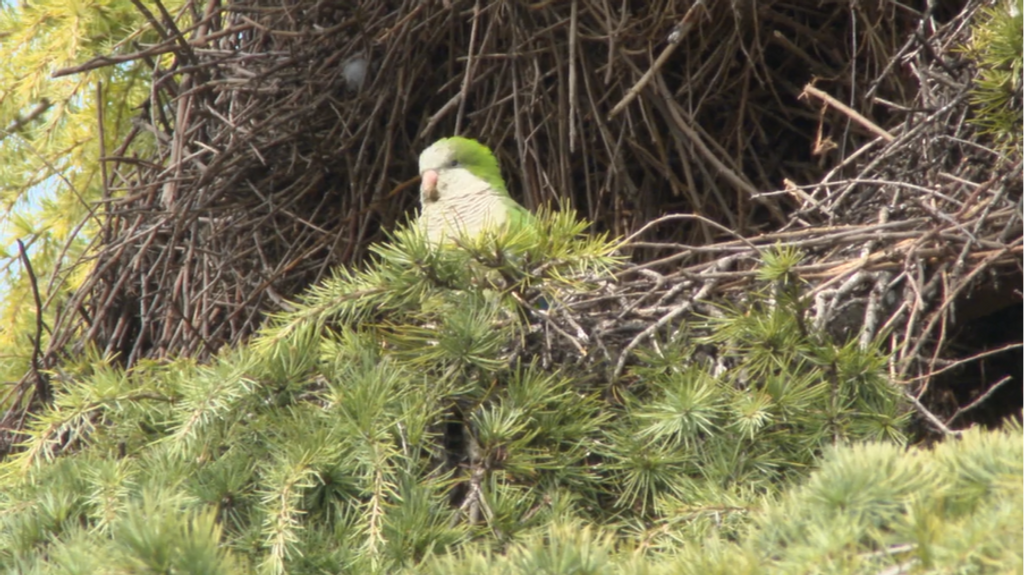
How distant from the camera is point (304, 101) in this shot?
9.42ft

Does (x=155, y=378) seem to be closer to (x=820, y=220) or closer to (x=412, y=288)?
(x=412, y=288)

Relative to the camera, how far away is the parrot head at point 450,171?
9.02ft

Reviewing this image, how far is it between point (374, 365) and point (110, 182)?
1.63 metres

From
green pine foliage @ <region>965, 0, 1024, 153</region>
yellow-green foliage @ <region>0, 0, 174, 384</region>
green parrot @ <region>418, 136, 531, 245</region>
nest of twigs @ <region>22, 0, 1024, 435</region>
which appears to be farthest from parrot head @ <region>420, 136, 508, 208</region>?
green pine foliage @ <region>965, 0, 1024, 153</region>

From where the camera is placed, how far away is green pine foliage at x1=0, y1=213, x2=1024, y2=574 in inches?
61.2

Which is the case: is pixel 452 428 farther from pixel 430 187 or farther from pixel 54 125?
pixel 54 125

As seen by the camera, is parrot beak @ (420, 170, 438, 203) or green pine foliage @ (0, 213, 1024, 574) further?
parrot beak @ (420, 170, 438, 203)

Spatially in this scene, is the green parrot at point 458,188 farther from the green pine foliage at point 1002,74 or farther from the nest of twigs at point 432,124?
the green pine foliage at point 1002,74

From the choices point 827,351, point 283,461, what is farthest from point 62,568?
point 827,351

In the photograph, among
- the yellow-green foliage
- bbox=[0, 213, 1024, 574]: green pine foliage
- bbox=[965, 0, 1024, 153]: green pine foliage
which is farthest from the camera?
the yellow-green foliage

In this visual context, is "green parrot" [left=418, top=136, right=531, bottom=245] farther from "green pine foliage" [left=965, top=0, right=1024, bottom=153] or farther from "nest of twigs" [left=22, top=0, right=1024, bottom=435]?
"green pine foliage" [left=965, top=0, right=1024, bottom=153]

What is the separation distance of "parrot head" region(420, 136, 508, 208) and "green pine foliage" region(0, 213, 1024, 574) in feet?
3.09

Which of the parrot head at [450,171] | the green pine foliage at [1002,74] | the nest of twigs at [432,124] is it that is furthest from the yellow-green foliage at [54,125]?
the green pine foliage at [1002,74]

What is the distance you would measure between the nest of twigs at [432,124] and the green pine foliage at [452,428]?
2.85ft
